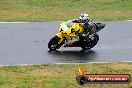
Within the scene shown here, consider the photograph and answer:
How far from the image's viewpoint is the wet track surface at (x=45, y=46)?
17000 mm

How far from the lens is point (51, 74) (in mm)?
14469

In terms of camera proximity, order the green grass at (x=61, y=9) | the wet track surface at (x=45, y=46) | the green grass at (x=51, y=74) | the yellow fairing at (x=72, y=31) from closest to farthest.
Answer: the green grass at (x=51, y=74) < the wet track surface at (x=45, y=46) < the yellow fairing at (x=72, y=31) < the green grass at (x=61, y=9)

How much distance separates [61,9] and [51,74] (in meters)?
13.7

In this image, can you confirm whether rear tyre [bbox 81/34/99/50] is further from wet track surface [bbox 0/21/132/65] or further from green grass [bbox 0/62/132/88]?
green grass [bbox 0/62/132/88]

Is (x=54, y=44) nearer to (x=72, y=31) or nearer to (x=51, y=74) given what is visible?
(x=72, y=31)

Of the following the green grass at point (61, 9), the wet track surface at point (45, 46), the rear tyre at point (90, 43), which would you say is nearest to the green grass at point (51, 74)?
the wet track surface at point (45, 46)

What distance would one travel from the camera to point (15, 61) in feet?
54.3

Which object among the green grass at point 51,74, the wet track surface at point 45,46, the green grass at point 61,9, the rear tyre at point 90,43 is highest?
the green grass at point 51,74

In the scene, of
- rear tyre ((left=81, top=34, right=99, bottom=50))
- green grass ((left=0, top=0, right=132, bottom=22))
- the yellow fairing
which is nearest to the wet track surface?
rear tyre ((left=81, top=34, right=99, bottom=50))

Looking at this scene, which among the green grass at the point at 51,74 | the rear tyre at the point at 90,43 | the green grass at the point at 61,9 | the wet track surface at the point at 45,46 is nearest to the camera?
the green grass at the point at 51,74

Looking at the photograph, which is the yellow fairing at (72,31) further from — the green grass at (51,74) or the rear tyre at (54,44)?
the green grass at (51,74)

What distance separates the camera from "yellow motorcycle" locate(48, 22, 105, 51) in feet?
59.2

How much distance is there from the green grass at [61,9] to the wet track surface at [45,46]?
73.0 inches

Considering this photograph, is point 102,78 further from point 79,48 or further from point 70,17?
point 70,17
